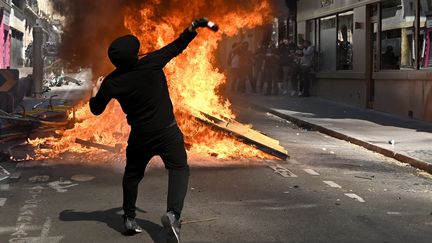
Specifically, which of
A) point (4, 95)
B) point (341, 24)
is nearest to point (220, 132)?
point (4, 95)

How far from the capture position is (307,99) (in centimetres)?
1897

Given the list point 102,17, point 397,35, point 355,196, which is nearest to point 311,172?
point 355,196

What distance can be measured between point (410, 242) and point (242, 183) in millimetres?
2540

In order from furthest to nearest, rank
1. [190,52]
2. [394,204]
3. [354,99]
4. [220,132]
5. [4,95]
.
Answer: [354,99] < [4,95] < [190,52] < [220,132] < [394,204]

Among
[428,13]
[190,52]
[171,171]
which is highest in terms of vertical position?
[428,13]

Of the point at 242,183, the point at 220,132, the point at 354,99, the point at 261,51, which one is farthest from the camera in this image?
the point at 261,51

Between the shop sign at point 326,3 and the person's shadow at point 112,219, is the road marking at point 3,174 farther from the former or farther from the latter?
the shop sign at point 326,3

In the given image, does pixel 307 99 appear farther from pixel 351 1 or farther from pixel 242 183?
pixel 242 183

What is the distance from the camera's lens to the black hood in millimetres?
4348

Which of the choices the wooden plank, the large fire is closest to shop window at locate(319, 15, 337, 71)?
the large fire

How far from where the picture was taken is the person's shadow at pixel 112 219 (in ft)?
15.8

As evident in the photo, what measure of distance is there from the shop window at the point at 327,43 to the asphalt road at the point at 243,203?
10346 millimetres

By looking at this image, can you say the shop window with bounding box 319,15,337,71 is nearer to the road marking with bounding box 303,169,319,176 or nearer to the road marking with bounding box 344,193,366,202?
the road marking with bounding box 303,169,319,176

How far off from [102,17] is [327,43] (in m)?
10.9
